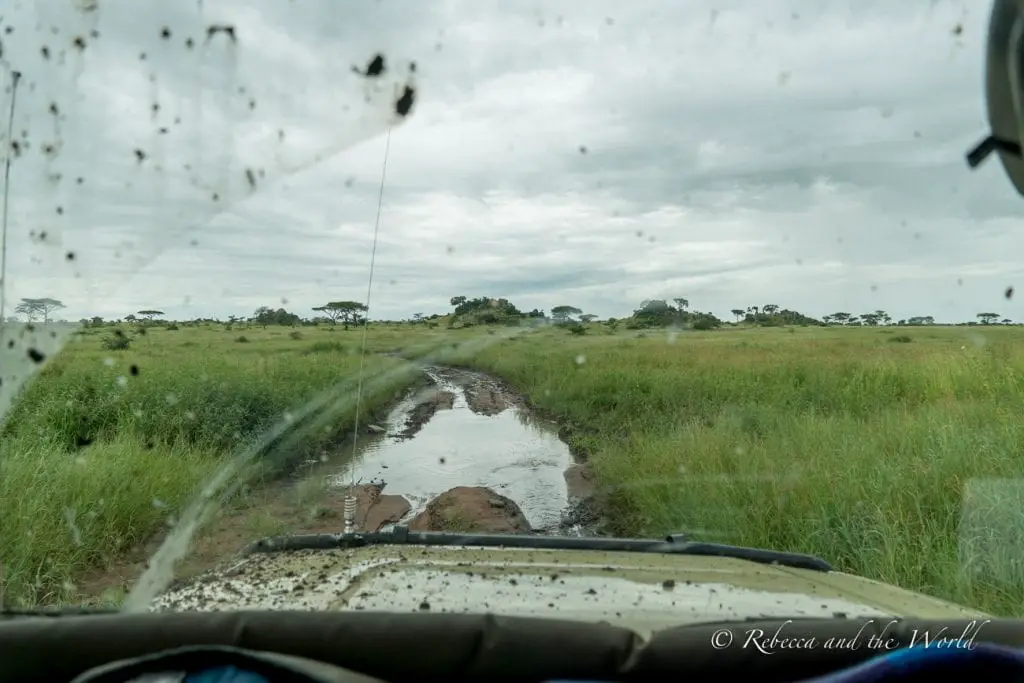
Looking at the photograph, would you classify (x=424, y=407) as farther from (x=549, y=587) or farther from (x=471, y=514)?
(x=549, y=587)

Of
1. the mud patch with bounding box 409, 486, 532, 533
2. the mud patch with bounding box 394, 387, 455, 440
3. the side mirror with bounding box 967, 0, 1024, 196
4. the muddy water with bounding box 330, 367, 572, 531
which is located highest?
the side mirror with bounding box 967, 0, 1024, 196

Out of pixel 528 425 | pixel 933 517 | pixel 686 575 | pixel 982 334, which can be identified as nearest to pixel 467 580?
pixel 686 575

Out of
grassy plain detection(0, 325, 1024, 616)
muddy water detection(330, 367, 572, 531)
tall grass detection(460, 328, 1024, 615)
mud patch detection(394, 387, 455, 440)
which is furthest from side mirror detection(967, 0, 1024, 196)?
mud patch detection(394, 387, 455, 440)

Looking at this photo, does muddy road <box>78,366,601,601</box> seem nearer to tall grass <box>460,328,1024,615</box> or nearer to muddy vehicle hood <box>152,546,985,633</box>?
tall grass <box>460,328,1024,615</box>

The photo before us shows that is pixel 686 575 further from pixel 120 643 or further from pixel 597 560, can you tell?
pixel 120 643

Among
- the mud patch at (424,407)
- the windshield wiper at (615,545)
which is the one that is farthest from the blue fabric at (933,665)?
the mud patch at (424,407)

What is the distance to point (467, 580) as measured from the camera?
1.88m

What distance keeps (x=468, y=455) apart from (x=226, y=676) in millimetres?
8375

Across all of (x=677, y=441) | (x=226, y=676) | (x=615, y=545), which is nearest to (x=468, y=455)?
(x=677, y=441)

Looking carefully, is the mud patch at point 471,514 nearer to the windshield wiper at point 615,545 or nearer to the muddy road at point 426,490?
the muddy road at point 426,490

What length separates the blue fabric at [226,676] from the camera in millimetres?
1120

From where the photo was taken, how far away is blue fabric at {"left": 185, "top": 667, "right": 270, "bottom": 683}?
3.67 feet

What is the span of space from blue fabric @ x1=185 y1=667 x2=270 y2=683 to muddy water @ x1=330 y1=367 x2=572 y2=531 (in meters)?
5.53

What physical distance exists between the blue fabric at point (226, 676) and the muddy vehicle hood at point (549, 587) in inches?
19.4
